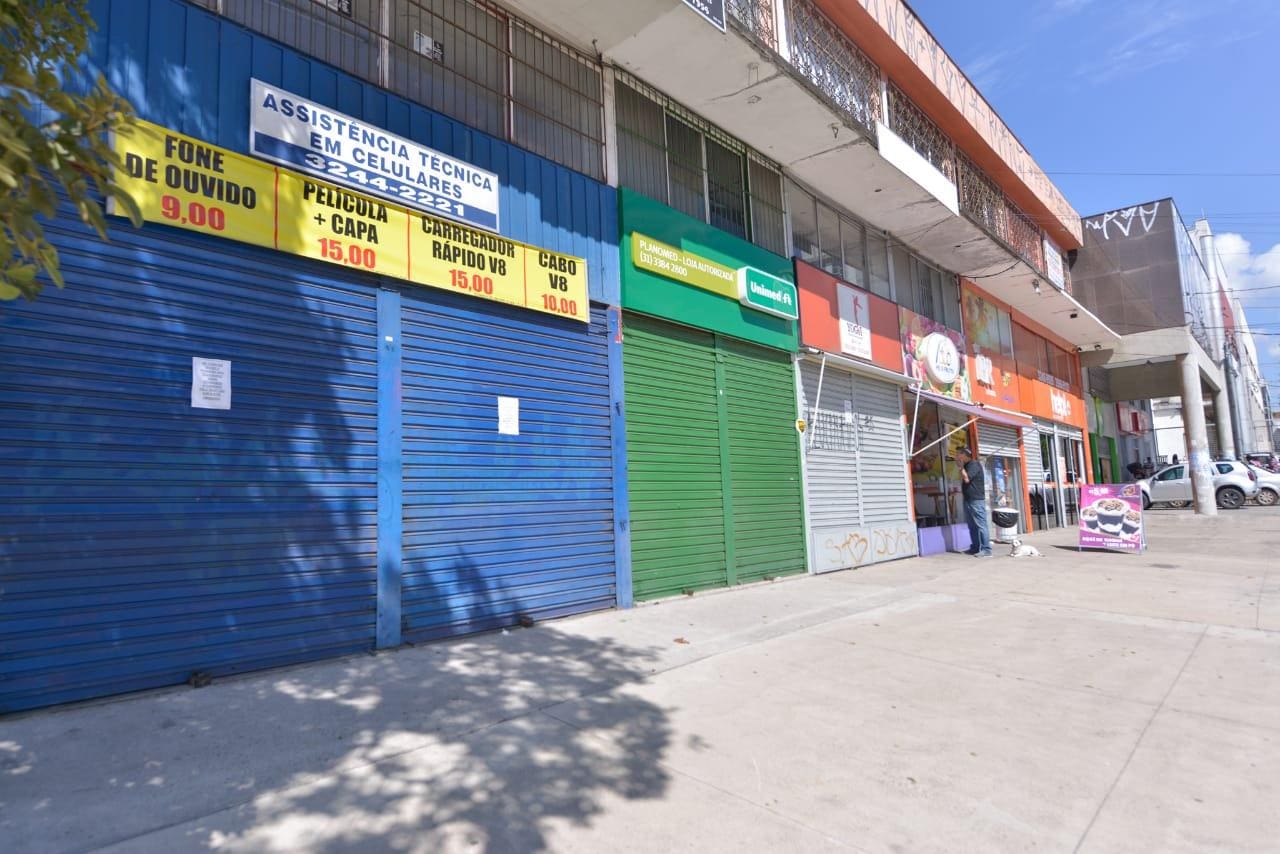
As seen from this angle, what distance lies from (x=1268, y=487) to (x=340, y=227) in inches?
1297

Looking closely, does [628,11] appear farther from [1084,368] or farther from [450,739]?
[1084,368]

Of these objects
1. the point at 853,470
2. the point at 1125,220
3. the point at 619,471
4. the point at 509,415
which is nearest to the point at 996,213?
the point at 853,470

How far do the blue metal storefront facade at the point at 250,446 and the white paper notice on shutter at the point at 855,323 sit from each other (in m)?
6.63

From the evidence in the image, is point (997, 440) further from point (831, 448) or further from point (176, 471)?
point (176, 471)

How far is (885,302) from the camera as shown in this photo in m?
13.3

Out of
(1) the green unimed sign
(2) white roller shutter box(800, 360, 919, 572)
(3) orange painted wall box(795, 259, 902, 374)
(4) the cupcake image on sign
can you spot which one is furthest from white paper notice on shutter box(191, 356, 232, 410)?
(4) the cupcake image on sign

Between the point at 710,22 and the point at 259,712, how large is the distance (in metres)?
7.67

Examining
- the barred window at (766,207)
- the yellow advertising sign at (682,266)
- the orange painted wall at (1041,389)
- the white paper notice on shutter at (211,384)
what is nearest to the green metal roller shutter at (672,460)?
the yellow advertising sign at (682,266)

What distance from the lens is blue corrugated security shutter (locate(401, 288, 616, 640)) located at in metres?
5.96

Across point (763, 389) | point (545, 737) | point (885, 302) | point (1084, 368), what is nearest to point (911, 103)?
point (885, 302)

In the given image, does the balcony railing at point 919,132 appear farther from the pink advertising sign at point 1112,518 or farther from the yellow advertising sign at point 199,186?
the yellow advertising sign at point 199,186

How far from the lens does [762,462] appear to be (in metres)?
9.82

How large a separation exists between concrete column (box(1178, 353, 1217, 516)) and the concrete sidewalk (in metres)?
20.1

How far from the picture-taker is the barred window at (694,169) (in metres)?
8.84
